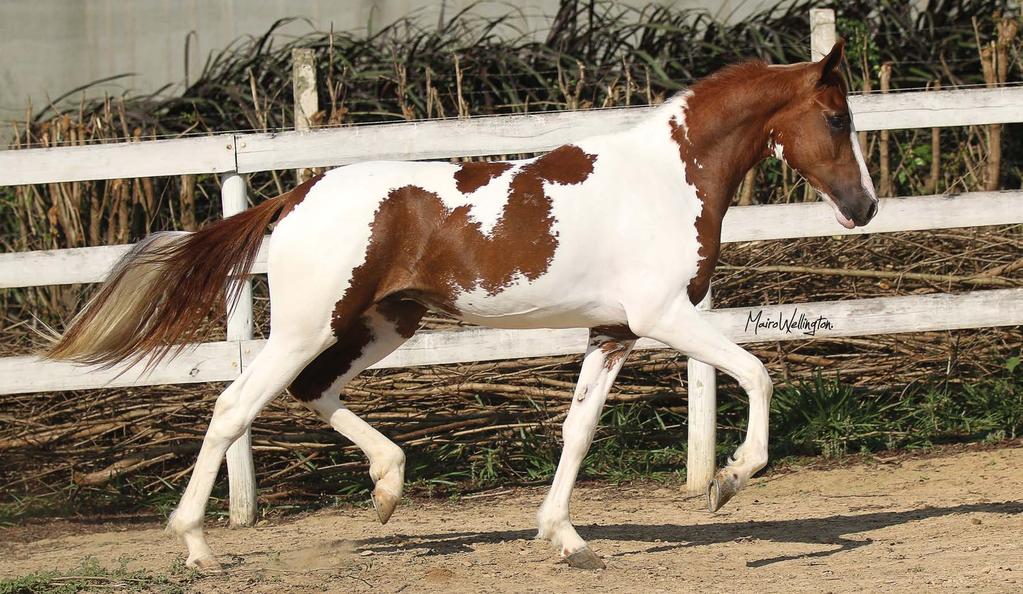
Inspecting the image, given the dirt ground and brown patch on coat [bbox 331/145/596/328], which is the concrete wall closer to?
the dirt ground

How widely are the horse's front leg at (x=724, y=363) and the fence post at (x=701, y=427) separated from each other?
1489 millimetres

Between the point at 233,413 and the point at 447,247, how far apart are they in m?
0.95

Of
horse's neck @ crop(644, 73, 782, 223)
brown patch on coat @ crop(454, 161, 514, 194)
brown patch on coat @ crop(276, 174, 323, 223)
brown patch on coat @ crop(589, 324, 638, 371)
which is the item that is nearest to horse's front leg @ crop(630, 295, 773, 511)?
brown patch on coat @ crop(589, 324, 638, 371)

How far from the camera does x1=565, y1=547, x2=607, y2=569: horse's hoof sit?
436 cm

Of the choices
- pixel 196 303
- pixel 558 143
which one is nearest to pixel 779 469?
pixel 558 143

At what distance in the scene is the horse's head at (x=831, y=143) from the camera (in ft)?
14.6

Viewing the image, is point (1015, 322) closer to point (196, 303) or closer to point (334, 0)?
point (196, 303)

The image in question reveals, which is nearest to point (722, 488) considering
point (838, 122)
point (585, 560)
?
point (585, 560)

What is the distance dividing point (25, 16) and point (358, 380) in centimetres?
447

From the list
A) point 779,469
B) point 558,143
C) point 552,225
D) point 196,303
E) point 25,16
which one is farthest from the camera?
point 25,16

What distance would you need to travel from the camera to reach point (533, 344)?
18.3 ft

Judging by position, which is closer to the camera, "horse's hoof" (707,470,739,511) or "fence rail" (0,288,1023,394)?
"horse's hoof" (707,470,739,511)

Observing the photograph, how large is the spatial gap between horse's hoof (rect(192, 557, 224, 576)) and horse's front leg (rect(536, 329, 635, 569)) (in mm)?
1161

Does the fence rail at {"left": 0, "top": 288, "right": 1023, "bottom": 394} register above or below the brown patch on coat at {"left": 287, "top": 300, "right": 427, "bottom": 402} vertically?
below
